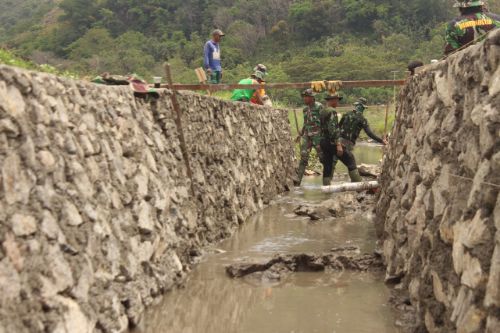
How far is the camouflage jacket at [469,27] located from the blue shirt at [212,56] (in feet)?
18.0

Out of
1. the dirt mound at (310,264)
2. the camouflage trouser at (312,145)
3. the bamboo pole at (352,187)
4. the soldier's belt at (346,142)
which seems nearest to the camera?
the dirt mound at (310,264)

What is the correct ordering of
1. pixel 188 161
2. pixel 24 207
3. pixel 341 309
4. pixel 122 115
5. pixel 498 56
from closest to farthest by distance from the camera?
pixel 498 56 → pixel 24 207 → pixel 341 309 → pixel 122 115 → pixel 188 161

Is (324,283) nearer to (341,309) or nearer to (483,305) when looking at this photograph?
(341,309)

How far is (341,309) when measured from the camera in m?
4.59

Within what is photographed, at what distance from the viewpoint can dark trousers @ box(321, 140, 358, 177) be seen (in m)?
11.0

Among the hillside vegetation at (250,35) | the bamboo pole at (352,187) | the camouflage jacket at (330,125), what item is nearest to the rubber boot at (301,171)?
the camouflage jacket at (330,125)

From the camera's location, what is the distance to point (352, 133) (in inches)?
456

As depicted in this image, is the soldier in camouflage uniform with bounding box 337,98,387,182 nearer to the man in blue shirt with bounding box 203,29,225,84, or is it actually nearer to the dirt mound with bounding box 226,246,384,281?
the man in blue shirt with bounding box 203,29,225,84

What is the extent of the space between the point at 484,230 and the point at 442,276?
0.79 meters

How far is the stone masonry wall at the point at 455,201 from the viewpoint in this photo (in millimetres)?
2670

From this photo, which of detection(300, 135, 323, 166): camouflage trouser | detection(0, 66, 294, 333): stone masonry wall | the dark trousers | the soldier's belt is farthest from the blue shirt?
detection(0, 66, 294, 333): stone masonry wall

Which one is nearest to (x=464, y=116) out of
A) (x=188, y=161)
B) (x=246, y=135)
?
(x=188, y=161)

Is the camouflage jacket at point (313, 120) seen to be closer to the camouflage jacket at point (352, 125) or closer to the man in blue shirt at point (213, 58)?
the camouflage jacket at point (352, 125)

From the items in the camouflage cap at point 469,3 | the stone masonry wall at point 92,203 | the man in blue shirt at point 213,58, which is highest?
the camouflage cap at point 469,3
